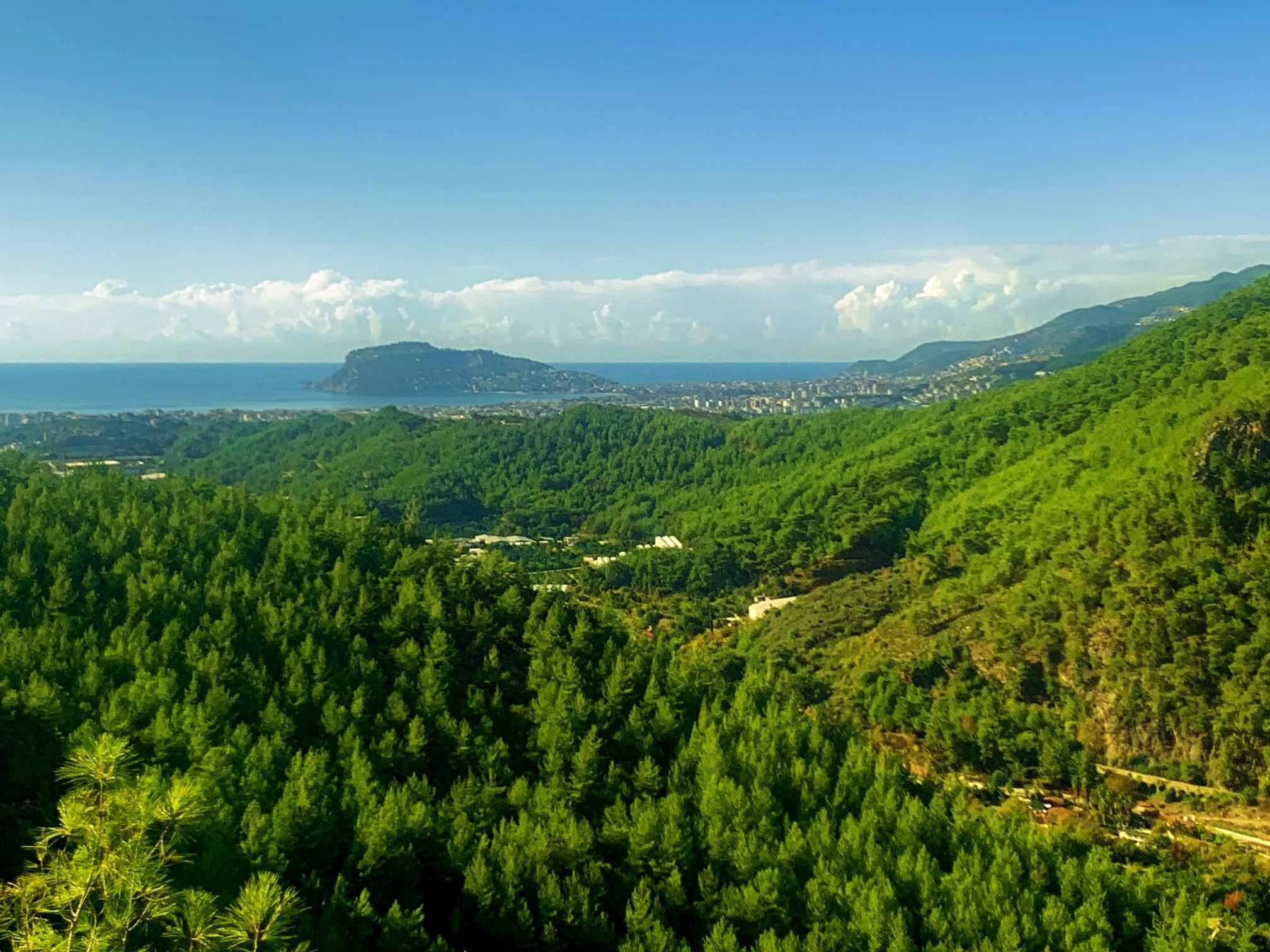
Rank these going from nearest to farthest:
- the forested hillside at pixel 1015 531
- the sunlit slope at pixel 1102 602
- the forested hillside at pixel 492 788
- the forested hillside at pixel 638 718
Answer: the forested hillside at pixel 638 718, the forested hillside at pixel 492 788, the sunlit slope at pixel 1102 602, the forested hillside at pixel 1015 531

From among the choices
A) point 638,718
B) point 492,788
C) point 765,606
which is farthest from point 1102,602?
point 492,788

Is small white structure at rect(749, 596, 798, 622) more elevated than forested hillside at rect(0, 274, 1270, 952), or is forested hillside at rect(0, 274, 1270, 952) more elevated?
forested hillside at rect(0, 274, 1270, 952)

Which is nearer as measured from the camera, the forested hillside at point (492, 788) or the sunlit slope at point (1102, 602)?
the forested hillside at point (492, 788)

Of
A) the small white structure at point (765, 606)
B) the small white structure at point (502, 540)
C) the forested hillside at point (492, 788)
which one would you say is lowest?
the small white structure at point (765, 606)

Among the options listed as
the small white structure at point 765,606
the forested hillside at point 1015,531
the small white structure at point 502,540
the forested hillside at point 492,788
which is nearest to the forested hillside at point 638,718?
the forested hillside at point 492,788

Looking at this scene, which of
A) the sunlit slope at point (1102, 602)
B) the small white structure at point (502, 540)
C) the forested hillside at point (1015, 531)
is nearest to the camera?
the sunlit slope at point (1102, 602)

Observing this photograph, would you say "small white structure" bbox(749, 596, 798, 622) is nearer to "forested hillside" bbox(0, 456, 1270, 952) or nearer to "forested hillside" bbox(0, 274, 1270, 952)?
"forested hillside" bbox(0, 274, 1270, 952)

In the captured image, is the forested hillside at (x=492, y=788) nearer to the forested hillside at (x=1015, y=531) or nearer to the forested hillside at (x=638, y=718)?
the forested hillside at (x=638, y=718)

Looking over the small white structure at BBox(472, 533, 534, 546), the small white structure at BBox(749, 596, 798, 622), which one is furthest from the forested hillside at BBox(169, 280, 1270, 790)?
the small white structure at BBox(472, 533, 534, 546)
